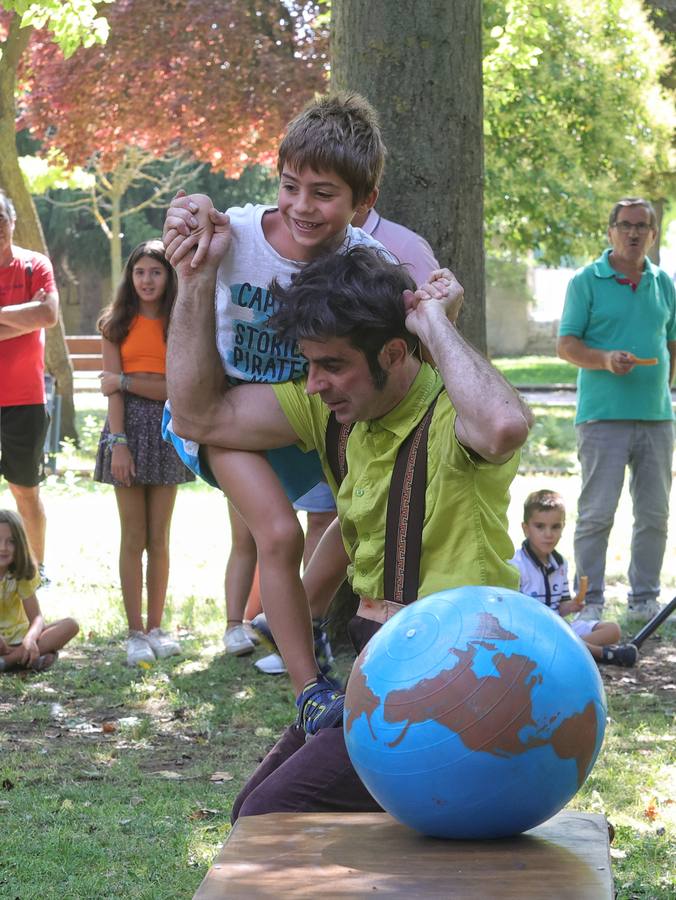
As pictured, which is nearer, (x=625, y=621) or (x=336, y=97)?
(x=336, y=97)

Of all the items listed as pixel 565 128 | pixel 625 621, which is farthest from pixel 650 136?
pixel 625 621

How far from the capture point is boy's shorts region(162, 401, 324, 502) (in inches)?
179

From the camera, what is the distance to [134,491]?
7547mm

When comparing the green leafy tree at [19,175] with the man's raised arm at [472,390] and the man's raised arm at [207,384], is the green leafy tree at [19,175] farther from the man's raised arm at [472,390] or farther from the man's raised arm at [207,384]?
the man's raised arm at [472,390]

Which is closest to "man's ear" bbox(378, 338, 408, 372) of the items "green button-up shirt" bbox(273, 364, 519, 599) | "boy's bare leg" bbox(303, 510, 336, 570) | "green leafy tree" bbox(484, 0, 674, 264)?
"green button-up shirt" bbox(273, 364, 519, 599)

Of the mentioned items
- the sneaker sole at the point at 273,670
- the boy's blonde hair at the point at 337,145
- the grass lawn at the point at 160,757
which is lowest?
the grass lawn at the point at 160,757

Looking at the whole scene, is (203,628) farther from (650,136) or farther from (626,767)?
(650,136)

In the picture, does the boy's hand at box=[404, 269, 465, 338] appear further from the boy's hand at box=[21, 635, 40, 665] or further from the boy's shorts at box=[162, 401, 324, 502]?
the boy's hand at box=[21, 635, 40, 665]

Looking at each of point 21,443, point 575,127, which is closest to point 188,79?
point 575,127

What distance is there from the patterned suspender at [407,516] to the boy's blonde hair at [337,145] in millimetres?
912

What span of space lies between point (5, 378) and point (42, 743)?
2.87 meters

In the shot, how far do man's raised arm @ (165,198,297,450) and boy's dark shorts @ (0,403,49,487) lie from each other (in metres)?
4.17

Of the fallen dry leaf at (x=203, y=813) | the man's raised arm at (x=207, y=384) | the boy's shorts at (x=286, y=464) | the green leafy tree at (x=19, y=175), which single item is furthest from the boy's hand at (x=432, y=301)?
the green leafy tree at (x=19, y=175)

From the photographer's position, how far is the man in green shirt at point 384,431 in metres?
3.51
